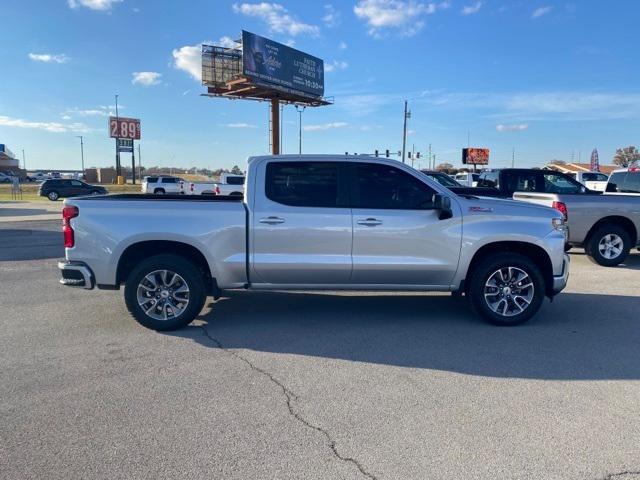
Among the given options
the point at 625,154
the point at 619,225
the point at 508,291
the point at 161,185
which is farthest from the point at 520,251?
the point at 625,154

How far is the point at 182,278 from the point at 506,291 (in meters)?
3.71

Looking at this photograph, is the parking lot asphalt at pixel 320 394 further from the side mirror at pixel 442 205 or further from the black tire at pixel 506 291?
the side mirror at pixel 442 205

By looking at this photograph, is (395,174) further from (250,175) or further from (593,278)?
(593,278)

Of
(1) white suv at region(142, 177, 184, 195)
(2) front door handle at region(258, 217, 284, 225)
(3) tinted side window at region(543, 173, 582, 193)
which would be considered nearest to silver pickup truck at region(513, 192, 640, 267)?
Result: (3) tinted side window at region(543, 173, 582, 193)

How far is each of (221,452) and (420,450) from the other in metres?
1.26

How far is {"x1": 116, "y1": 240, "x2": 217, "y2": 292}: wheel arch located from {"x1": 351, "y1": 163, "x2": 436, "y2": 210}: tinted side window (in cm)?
188

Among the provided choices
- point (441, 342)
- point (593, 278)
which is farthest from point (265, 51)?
point (441, 342)

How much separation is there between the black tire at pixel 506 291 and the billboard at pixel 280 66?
39262mm

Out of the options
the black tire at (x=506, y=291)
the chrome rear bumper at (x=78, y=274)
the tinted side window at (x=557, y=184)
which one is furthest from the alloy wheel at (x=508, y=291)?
the tinted side window at (x=557, y=184)

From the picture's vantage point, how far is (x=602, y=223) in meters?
9.94

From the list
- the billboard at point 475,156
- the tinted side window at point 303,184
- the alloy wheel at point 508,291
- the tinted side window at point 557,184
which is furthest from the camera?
the billboard at point 475,156

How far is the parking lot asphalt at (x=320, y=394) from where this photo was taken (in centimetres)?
306

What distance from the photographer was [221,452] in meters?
3.14

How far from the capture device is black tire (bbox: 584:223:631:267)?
9.88m
